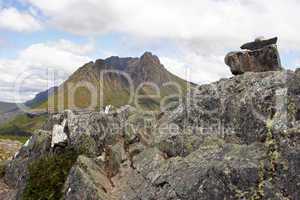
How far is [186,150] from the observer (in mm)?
25688

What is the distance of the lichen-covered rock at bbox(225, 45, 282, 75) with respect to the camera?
1166 inches

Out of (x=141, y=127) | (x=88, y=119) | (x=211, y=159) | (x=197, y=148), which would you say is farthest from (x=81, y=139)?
(x=211, y=159)

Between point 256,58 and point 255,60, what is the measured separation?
0.54 ft

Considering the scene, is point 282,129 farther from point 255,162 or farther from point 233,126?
point 233,126

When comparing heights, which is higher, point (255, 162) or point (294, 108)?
point (294, 108)

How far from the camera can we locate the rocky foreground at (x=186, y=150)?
2069 centimetres

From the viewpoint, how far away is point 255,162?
20.9 meters

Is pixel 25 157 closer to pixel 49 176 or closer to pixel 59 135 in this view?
pixel 59 135

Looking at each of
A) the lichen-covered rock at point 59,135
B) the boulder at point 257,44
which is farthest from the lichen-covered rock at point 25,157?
the boulder at point 257,44

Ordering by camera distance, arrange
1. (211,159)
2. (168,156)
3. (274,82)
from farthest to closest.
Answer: (168,156), (274,82), (211,159)

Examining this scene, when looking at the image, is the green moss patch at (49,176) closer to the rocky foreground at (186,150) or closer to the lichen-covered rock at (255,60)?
the rocky foreground at (186,150)

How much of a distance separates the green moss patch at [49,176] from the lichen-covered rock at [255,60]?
1351cm

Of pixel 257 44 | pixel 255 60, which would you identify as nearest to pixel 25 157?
pixel 255 60

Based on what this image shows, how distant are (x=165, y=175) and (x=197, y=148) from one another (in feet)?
9.03
